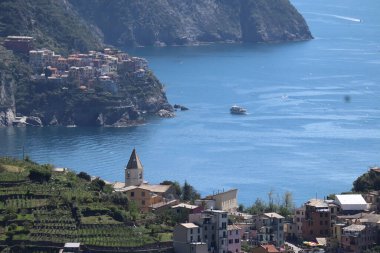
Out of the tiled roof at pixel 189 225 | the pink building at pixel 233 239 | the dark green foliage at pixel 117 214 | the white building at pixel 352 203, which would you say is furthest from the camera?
the white building at pixel 352 203

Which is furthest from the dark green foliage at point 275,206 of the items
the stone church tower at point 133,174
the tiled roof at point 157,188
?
the stone church tower at point 133,174

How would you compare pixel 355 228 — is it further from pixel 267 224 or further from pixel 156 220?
pixel 156 220

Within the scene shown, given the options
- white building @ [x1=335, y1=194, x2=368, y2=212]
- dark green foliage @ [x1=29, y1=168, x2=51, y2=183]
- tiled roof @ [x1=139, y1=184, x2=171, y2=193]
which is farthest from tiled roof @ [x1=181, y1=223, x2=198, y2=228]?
tiled roof @ [x1=139, y1=184, x2=171, y2=193]

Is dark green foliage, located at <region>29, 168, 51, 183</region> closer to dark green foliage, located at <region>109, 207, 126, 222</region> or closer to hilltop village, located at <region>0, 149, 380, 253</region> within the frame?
hilltop village, located at <region>0, 149, 380, 253</region>

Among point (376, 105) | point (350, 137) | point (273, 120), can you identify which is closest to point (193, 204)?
point (350, 137)

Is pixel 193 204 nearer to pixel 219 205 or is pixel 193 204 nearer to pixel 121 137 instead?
pixel 219 205

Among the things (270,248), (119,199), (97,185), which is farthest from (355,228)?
(97,185)

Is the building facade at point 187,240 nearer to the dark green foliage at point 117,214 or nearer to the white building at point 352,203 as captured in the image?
the dark green foliage at point 117,214
